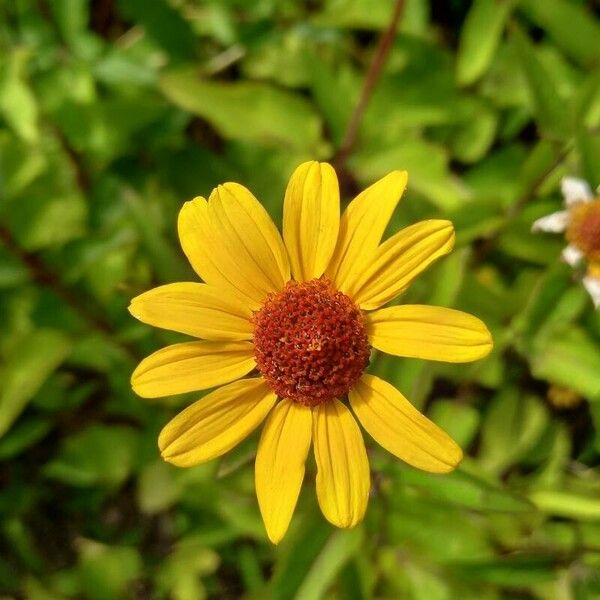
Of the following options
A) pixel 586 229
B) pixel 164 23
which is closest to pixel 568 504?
pixel 586 229

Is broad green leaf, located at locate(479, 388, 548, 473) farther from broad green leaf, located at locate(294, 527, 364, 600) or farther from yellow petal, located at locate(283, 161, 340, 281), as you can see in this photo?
yellow petal, located at locate(283, 161, 340, 281)

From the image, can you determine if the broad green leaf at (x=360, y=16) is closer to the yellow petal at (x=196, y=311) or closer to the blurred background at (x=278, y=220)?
the blurred background at (x=278, y=220)

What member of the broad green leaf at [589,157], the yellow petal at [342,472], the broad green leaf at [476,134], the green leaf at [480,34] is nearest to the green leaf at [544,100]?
the broad green leaf at [589,157]

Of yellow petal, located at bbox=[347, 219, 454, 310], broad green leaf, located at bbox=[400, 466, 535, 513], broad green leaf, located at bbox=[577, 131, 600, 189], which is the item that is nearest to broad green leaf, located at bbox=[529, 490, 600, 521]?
broad green leaf, located at bbox=[400, 466, 535, 513]

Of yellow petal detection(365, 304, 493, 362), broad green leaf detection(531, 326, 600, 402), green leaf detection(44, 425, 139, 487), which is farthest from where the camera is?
green leaf detection(44, 425, 139, 487)

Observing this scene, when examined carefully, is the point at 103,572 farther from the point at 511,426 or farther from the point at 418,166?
the point at 418,166
